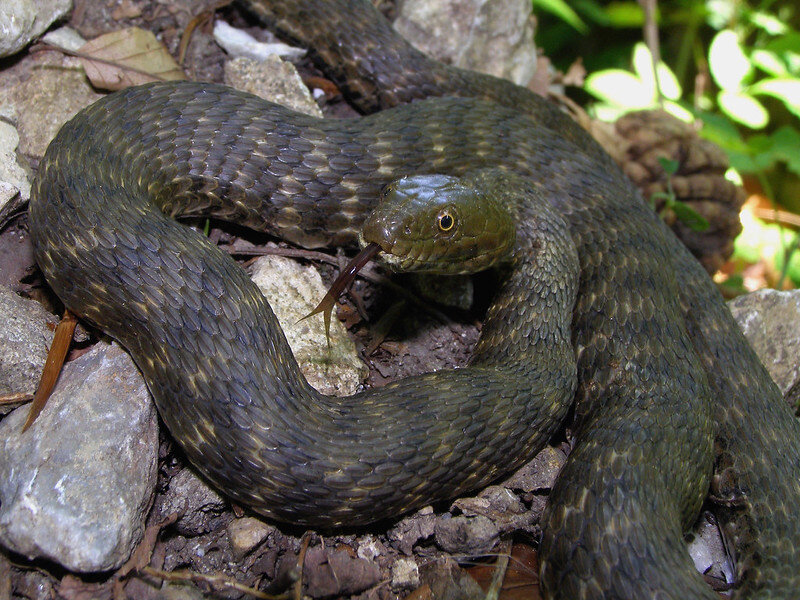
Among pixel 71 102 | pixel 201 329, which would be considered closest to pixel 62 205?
pixel 201 329

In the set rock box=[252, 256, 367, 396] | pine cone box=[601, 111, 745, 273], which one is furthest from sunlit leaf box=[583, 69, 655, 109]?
rock box=[252, 256, 367, 396]

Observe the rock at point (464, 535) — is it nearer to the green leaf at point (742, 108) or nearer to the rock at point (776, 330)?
the rock at point (776, 330)

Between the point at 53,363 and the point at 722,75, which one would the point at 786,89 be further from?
the point at 53,363

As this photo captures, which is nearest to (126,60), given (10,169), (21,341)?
(10,169)

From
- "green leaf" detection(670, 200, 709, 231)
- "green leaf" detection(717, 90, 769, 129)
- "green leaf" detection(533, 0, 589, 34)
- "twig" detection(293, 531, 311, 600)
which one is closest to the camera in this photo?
"twig" detection(293, 531, 311, 600)

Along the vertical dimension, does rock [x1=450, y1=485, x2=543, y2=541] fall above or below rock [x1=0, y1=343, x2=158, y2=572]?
below

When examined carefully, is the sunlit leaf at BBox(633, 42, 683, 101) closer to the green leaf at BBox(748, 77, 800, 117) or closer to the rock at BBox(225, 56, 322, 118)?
the green leaf at BBox(748, 77, 800, 117)

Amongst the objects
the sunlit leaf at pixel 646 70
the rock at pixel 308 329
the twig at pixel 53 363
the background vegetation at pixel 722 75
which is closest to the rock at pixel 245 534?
the rock at pixel 308 329
